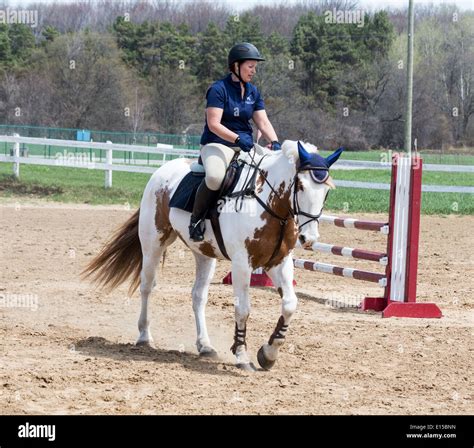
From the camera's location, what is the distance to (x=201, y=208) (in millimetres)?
7332

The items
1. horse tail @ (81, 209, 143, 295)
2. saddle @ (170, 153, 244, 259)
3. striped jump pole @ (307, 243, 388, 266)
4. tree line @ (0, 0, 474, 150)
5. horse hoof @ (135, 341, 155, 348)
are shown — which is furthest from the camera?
tree line @ (0, 0, 474, 150)

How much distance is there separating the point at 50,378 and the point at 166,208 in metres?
2.36

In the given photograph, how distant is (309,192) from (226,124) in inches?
46.9

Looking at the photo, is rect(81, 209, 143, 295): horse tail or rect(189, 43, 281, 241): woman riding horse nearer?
rect(189, 43, 281, 241): woman riding horse

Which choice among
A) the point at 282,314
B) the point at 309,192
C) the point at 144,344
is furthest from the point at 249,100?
the point at 144,344

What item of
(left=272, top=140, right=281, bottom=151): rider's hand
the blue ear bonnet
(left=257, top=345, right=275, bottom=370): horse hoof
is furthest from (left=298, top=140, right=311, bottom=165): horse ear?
(left=257, top=345, right=275, bottom=370): horse hoof

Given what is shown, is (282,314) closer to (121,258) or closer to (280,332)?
(280,332)

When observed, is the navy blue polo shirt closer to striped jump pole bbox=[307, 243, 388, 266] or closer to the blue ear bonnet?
the blue ear bonnet

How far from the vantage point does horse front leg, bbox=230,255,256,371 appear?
7.07 metres

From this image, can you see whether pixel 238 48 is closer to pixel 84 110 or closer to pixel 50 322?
pixel 50 322

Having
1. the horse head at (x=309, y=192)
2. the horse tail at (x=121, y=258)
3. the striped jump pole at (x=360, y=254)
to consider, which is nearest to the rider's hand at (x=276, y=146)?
the horse head at (x=309, y=192)

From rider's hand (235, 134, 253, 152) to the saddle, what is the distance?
19cm
